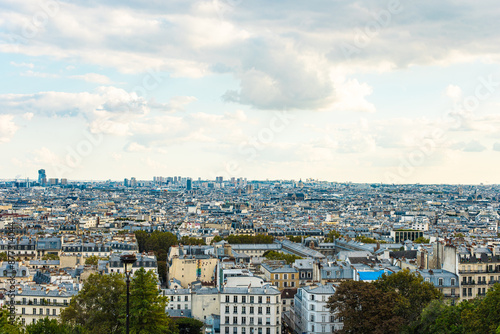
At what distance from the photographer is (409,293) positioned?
1810 inches

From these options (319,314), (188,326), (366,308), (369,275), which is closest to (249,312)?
(188,326)

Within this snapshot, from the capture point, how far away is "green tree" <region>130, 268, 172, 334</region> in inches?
1574

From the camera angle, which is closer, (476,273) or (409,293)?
(409,293)

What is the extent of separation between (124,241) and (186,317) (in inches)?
1593

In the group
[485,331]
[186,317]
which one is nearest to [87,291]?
[186,317]

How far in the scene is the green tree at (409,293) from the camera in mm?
44250

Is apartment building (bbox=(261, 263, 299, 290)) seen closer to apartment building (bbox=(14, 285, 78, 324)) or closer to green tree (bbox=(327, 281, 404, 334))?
green tree (bbox=(327, 281, 404, 334))

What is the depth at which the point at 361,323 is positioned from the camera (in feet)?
144

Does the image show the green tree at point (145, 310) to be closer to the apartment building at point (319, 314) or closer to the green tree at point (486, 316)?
the apartment building at point (319, 314)

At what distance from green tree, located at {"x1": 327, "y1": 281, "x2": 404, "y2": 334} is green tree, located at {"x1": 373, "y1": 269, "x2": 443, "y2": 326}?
0.76 metres

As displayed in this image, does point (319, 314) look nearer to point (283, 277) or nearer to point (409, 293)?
point (409, 293)

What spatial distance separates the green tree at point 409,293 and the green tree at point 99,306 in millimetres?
18033

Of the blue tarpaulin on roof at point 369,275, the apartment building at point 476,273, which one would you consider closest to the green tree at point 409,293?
the blue tarpaulin on roof at point 369,275

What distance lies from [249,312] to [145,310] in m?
12.0
